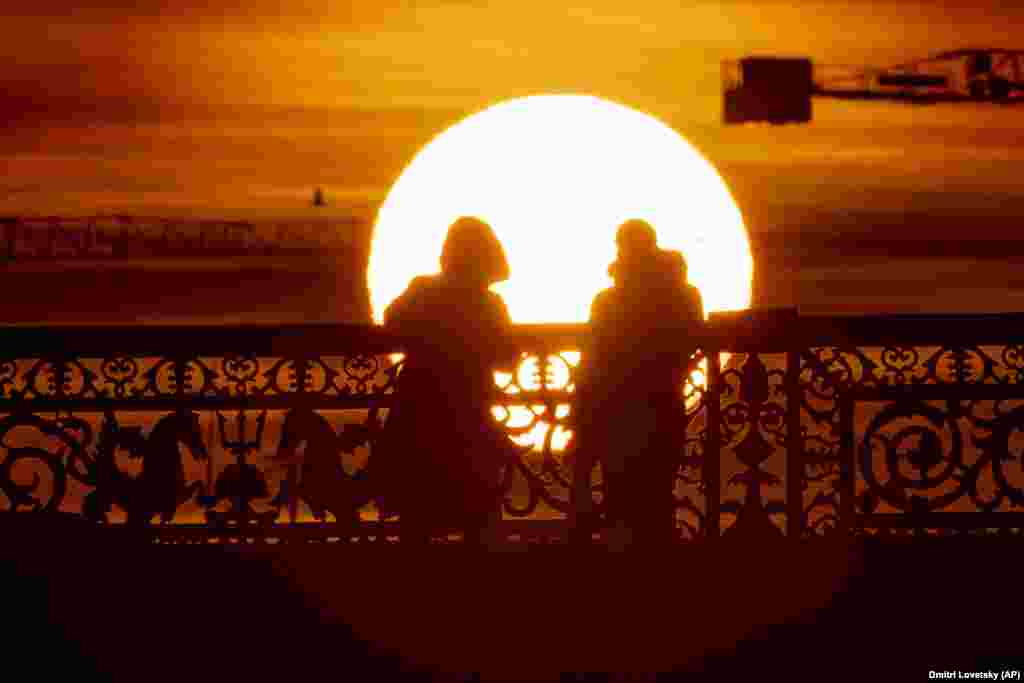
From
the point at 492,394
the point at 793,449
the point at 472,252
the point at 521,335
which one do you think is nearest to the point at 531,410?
the point at 521,335

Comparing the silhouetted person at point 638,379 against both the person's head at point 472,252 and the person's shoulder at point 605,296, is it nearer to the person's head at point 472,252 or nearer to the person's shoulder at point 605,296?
the person's shoulder at point 605,296

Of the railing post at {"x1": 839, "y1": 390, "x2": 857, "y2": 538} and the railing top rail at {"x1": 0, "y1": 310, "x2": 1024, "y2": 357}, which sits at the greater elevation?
the railing top rail at {"x1": 0, "y1": 310, "x2": 1024, "y2": 357}

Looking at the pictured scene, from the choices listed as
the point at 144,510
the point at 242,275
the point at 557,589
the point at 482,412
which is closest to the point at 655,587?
the point at 557,589

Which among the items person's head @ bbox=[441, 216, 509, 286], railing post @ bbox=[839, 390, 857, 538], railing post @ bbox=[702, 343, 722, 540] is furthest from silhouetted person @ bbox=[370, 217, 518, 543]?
railing post @ bbox=[839, 390, 857, 538]

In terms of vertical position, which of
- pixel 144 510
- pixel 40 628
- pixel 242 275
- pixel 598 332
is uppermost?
pixel 242 275

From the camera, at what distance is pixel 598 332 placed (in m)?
12.1

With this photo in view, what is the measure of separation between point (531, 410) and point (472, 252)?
161 cm

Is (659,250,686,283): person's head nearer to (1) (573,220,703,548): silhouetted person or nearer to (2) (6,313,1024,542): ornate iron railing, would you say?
(1) (573,220,703,548): silhouetted person

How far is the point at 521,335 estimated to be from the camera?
41.0ft

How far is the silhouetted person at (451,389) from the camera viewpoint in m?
11.3

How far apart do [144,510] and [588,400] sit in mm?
2433

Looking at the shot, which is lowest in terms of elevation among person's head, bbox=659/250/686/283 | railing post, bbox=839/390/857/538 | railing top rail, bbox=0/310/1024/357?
railing post, bbox=839/390/857/538

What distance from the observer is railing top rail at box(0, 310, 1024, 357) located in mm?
12453

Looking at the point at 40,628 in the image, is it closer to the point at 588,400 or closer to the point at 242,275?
the point at 588,400
